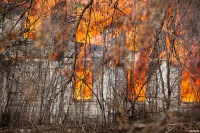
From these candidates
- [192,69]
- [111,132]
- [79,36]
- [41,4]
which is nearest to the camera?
[111,132]

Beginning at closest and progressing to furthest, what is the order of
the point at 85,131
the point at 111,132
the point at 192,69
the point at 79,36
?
the point at 111,132 → the point at 85,131 → the point at 192,69 → the point at 79,36

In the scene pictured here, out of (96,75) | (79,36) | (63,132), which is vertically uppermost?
(79,36)

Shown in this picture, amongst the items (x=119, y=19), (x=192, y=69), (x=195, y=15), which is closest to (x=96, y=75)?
(x=119, y=19)

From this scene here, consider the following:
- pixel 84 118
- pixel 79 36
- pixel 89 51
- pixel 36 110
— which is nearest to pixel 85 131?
pixel 84 118

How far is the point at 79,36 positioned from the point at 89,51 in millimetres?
603

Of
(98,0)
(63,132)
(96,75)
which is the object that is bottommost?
(63,132)

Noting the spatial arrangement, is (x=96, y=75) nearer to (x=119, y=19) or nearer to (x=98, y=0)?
(x=119, y=19)

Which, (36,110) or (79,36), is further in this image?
(79,36)

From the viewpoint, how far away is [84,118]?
519 cm

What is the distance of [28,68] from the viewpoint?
539 centimetres

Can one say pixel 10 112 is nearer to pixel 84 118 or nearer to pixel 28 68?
pixel 28 68

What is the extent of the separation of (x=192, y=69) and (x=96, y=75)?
7.54 feet

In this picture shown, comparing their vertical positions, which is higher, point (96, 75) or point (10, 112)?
point (96, 75)

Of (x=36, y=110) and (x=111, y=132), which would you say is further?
(x=36, y=110)
